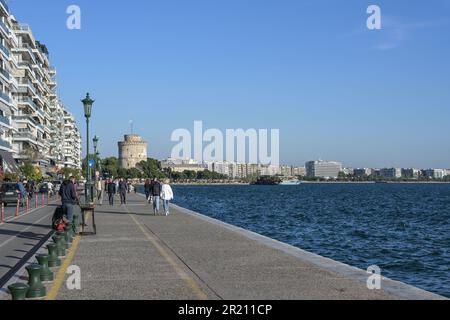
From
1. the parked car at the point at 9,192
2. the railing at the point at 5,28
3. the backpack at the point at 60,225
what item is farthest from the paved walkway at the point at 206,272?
the railing at the point at 5,28

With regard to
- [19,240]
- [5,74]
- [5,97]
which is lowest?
[19,240]

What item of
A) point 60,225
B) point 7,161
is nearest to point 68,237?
point 60,225

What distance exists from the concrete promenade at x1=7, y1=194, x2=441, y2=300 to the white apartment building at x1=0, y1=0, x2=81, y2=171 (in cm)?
4913

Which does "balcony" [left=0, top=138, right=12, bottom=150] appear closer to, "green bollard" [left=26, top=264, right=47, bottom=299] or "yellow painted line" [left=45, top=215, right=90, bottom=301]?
"yellow painted line" [left=45, top=215, right=90, bottom=301]

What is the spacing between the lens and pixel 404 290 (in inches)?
373

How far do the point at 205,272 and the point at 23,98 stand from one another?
80752mm

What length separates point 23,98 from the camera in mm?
86688

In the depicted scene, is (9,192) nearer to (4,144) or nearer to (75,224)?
(75,224)

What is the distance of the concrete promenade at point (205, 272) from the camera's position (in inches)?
360

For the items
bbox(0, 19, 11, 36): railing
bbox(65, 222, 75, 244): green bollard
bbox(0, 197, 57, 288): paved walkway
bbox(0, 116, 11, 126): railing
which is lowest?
bbox(0, 197, 57, 288): paved walkway

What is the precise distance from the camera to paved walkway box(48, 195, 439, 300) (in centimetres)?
917

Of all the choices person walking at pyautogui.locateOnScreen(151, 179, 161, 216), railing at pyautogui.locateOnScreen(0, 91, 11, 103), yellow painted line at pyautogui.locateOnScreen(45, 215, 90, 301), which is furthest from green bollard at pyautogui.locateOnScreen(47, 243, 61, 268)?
railing at pyautogui.locateOnScreen(0, 91, 11, 103)

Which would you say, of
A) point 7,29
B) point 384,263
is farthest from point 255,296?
point 7,29
